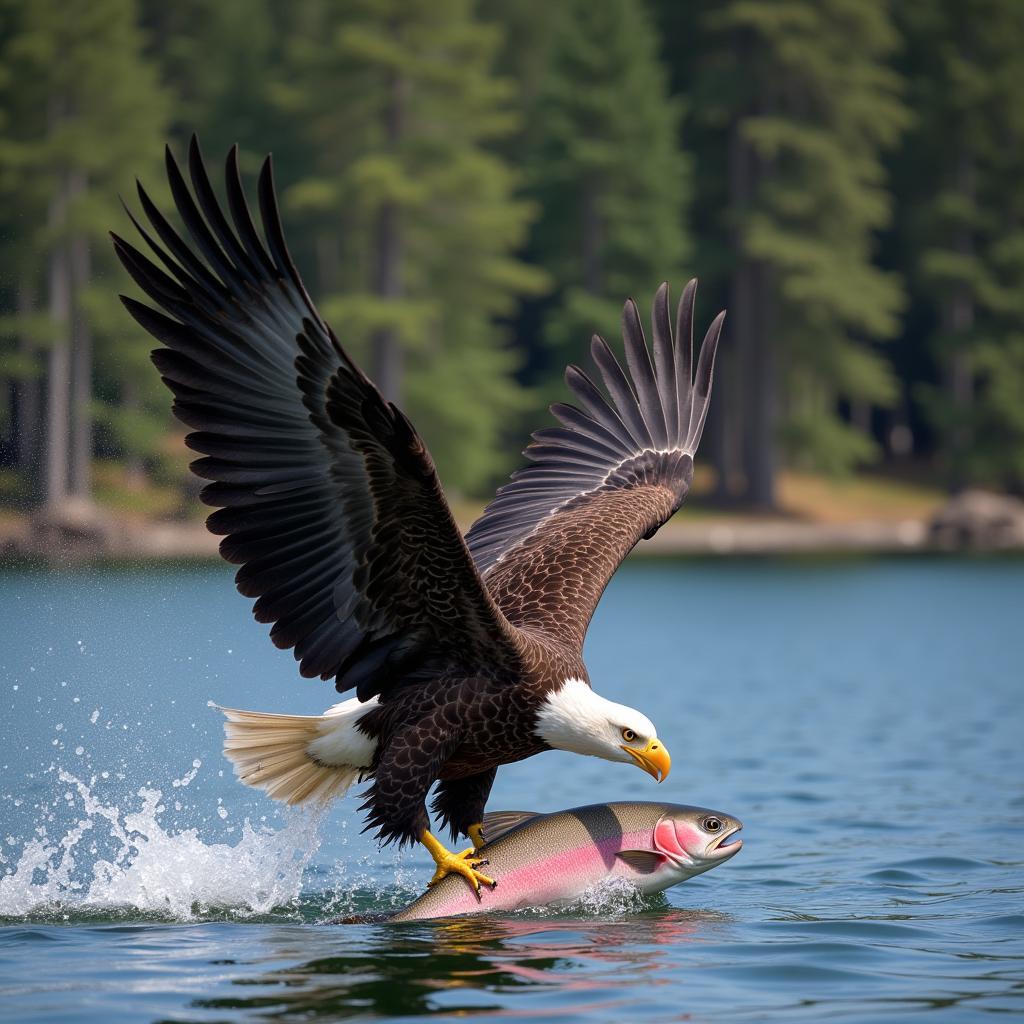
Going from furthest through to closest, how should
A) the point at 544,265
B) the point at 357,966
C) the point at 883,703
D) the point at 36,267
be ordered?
the point at 544,265 → the point at 36,267 → the point at 883,703 → the point at 357,966

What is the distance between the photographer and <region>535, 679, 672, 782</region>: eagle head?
20.7ft

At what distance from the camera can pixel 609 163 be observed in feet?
135

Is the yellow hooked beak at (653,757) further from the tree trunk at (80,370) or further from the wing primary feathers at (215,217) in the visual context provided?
the tree trunk at (80,370)

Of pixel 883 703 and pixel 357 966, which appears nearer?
pixel 357 966

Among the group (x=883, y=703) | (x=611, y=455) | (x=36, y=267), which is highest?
(x=36, y=267)

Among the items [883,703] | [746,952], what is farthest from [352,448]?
[883,703]

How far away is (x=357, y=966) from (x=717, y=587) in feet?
78.0

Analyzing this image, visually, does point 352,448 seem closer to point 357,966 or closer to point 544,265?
point 357,966

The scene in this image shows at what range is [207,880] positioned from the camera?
701 cm

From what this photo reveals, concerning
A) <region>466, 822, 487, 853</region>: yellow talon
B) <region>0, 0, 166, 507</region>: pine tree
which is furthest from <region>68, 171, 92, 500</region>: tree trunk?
<region>466, 822, 487, 853</region>: yellow talon

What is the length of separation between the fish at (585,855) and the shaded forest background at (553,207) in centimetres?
2484

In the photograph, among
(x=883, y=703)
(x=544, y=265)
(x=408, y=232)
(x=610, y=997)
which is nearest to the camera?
(x=610, y=997)

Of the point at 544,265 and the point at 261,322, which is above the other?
the point at 544,265

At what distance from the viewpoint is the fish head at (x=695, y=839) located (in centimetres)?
661
